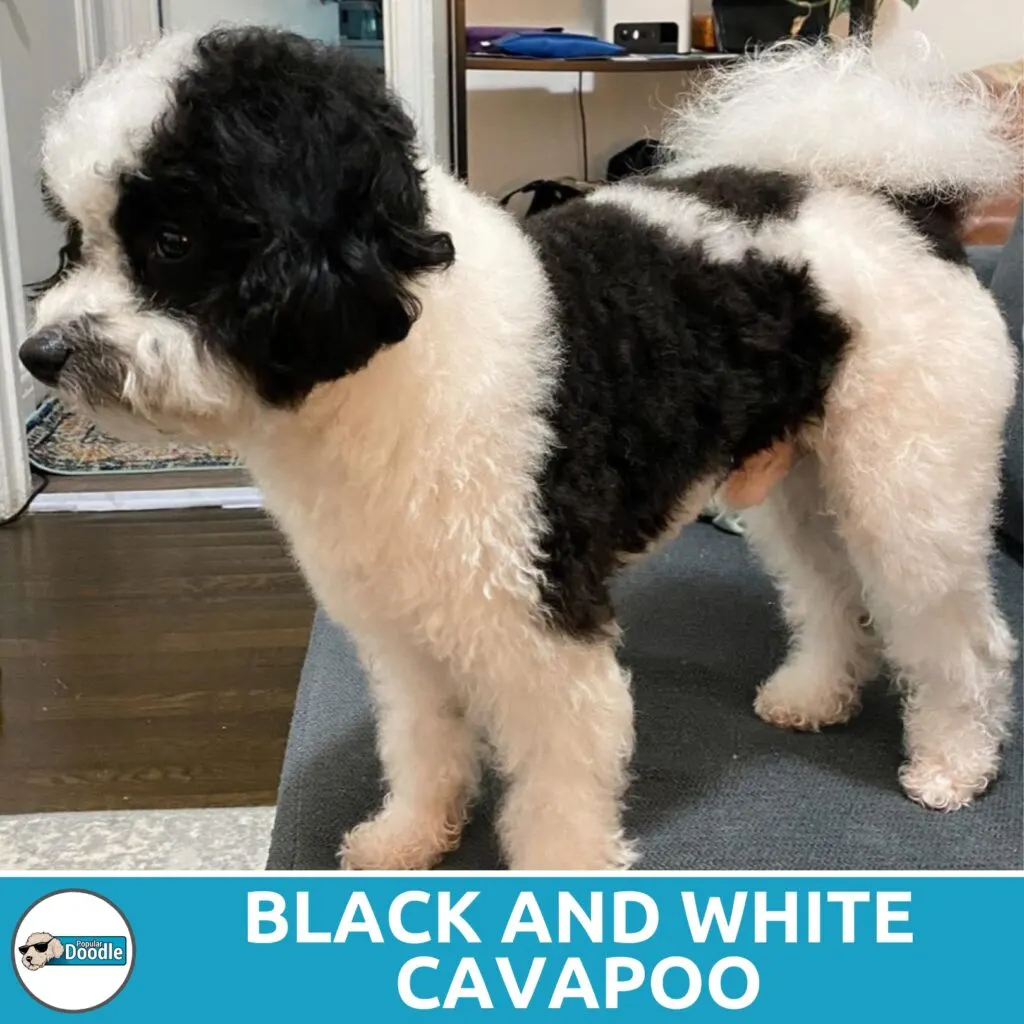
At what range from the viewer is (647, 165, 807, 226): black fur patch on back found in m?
1.41

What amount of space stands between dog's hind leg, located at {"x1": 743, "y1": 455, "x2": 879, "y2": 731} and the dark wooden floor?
84 centimetres

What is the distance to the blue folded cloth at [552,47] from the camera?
3.13m

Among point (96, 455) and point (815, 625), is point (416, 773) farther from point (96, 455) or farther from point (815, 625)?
point (96, 455)

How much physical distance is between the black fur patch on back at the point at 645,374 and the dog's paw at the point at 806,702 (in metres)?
0.51

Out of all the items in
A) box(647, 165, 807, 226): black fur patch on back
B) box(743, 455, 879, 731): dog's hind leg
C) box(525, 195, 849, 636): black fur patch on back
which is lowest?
box(743, 455, 879, 731): dog's hind leg

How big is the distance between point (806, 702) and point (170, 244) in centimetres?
119

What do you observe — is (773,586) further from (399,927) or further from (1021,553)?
(399,927)

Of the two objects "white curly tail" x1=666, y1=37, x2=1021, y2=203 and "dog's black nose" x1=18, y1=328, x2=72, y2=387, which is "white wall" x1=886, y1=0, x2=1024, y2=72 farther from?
"dog's black nose" x1=18, y1=328, x2=72, y2=387

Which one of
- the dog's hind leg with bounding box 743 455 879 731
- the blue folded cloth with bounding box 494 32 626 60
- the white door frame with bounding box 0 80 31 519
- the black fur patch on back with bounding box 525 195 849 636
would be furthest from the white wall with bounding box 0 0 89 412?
the black fur patch on back with bounding box 525 195 849 636

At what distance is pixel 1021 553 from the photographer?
2244 mm

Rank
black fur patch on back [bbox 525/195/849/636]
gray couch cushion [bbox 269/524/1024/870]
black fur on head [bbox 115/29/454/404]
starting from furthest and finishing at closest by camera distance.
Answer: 1. gray couch cushion [bbox 269/524/1024/870]
2. black fur patch on back [bbox 525/195/849/636]
3. black fur on head [bbox 115/29/454/404]

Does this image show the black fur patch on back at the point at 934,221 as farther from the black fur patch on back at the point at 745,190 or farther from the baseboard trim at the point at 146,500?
the baseboard trim at the point at 146,500

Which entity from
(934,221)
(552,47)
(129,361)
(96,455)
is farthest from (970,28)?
(129,361)

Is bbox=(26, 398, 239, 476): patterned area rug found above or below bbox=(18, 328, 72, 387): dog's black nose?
below
